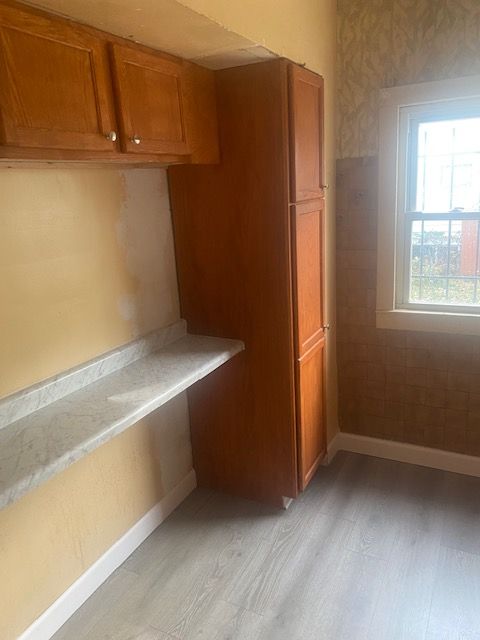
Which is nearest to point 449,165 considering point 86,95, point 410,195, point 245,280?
point 410,195

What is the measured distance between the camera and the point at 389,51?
2373 millimetres

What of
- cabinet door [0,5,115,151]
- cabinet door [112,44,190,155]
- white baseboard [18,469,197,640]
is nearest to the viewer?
cabinet door [0,5,115,151]

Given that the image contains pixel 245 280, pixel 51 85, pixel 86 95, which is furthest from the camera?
pixel 245 280

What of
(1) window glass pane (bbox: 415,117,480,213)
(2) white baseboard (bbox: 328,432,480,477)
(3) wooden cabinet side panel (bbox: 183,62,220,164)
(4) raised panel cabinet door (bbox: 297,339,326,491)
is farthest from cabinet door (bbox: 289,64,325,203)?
(2) white baseboard (bbox: 328,432,480,477)

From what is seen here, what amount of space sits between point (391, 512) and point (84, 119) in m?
2.23

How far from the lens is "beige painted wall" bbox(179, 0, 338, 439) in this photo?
1.63 metres

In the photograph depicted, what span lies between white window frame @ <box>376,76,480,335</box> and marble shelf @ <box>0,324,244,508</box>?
3.15ft

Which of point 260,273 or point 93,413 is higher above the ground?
point 260,273

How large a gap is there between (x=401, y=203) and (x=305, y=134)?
728 mm

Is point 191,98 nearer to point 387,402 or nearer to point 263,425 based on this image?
point 263,425

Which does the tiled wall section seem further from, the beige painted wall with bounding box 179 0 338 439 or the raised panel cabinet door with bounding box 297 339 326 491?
the raised panel cabinet door with bounding box 297 339 326 491

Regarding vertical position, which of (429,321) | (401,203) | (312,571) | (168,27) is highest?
(168,27)

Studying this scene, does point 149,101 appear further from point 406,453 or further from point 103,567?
point 406,453

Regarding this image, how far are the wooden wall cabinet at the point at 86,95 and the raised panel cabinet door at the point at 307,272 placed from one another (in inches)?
23.8
